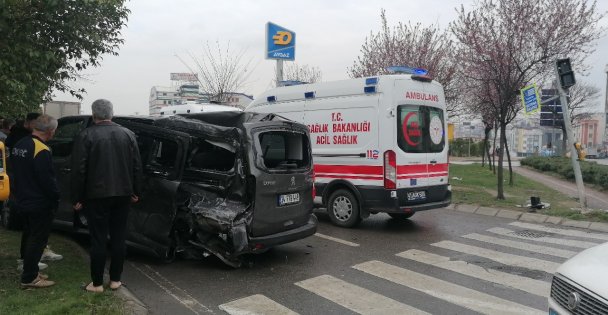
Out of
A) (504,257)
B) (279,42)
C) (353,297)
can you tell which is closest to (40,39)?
(353,297)

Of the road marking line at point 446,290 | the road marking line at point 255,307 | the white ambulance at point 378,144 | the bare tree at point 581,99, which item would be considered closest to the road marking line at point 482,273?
the road marking line at point 446,290

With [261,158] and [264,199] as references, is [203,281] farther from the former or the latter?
[261,158]

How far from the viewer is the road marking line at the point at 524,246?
7.11 meters

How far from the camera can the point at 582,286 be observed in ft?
9.86

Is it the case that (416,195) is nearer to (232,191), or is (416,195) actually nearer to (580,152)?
(232,191)

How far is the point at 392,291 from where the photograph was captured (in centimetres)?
523

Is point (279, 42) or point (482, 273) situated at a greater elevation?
point (279, 42)

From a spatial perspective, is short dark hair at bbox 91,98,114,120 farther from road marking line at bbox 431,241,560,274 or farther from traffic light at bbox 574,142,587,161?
traffic light at bbox 574,142,587,161

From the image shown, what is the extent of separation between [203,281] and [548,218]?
308 inches

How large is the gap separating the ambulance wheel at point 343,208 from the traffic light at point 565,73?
5624mm

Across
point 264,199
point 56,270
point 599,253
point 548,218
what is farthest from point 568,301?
point 548,218

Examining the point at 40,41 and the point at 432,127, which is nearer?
the point at 40,41

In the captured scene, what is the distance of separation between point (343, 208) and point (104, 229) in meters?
5.02

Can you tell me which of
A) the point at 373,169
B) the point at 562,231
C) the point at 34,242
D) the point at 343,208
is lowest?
the point at 562,231
